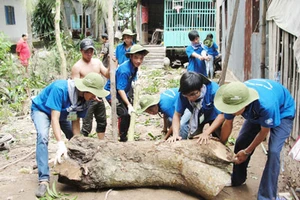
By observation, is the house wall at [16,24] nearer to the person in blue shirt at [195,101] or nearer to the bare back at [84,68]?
the bare back at [84,68]

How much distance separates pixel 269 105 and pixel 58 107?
6.80 feet

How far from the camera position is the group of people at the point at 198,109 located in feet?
9.98

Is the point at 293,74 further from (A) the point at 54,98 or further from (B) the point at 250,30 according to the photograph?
(B) the point at 250,30

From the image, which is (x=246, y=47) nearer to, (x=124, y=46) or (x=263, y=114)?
(x=124, y=46)

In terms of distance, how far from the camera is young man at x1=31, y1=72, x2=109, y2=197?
3543mm

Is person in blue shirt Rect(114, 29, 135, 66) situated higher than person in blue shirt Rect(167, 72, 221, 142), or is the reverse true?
person in blue shirt Rect(114, 29, 135, 66)

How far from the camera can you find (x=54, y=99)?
3566 millimetres

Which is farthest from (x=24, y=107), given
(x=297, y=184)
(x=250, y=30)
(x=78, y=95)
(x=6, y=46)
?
(x=297, y=184)

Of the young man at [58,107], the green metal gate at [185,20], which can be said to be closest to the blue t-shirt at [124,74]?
the young man at [58,107]

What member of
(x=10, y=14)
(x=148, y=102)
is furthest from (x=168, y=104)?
(x=10, y=14)

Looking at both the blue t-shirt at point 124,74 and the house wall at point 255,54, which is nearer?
the blue t-shirt at point 124,74

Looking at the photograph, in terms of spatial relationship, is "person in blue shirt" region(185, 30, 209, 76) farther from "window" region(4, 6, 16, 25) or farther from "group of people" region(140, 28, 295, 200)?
"window" region(4, 6, 16, 25)

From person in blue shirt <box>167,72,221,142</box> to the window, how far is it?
834 inches

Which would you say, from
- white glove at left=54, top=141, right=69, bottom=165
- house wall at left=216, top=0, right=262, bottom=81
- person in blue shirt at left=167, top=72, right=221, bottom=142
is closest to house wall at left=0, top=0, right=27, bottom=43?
house wall at left=216, top=0, right=262, bottom=81
